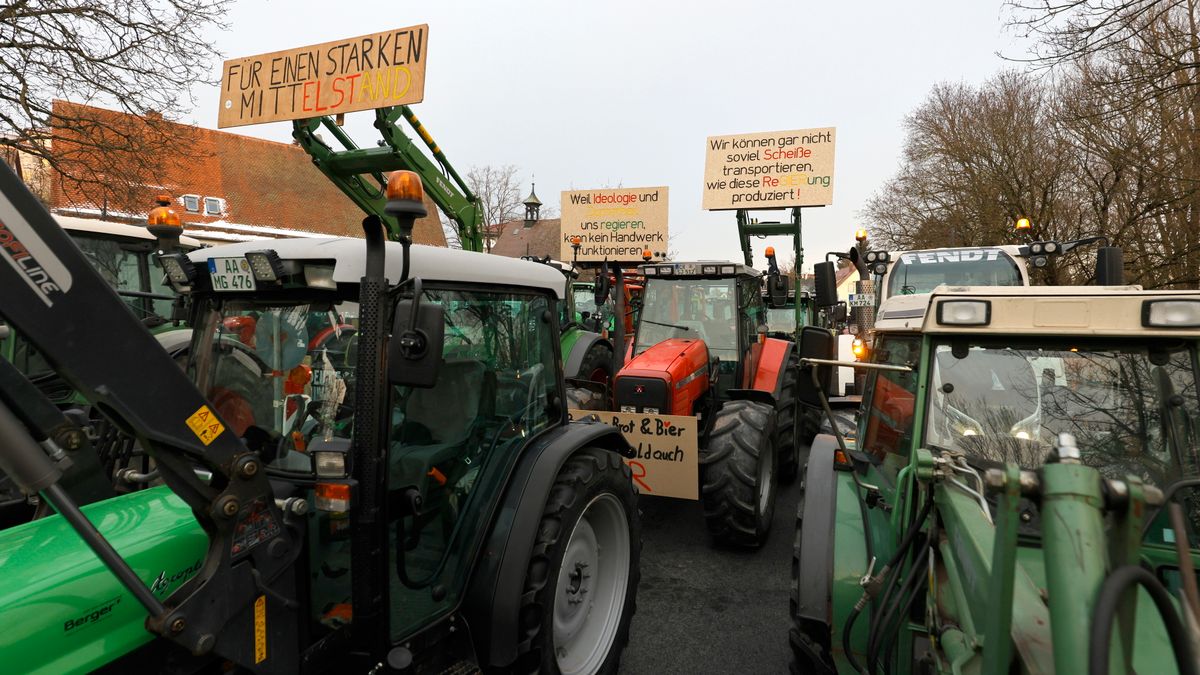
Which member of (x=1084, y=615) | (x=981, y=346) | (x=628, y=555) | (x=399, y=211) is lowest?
(x=628, y=555)

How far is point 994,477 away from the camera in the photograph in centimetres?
130

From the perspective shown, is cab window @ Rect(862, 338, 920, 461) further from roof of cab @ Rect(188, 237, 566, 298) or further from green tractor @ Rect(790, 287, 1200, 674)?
roof of cab @ Rect(188, 237, 566, 298)

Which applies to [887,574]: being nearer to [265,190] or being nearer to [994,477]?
[994,477]

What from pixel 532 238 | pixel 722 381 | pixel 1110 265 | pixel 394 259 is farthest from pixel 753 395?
pixel 532 238

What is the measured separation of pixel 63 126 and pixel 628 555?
972 centimetres

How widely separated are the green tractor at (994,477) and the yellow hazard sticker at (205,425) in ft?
5.99

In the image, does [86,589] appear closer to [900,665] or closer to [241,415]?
[241,415]

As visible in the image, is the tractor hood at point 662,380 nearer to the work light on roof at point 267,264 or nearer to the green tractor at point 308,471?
the green tractor at point 308,471

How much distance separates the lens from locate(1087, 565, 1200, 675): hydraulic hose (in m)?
1.02

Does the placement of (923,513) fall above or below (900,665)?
above

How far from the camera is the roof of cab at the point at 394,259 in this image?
1957 mm

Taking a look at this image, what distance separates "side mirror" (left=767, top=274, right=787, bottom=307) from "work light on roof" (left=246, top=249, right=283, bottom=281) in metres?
4.63

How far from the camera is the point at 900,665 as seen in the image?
2160 millimetres

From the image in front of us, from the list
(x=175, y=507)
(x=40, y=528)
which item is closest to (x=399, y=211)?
(x=175, y=507)
